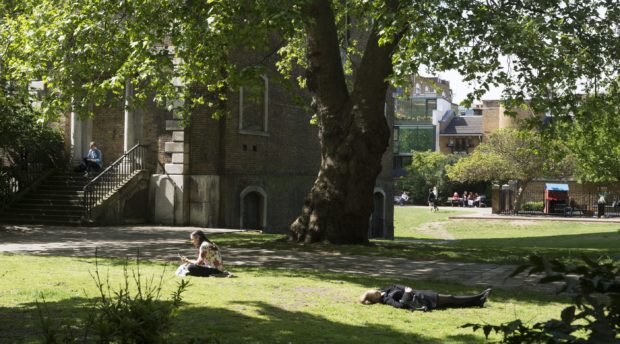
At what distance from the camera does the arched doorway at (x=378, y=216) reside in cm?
3584

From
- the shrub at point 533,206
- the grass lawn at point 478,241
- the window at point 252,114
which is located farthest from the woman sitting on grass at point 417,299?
the shrub at point 533,206

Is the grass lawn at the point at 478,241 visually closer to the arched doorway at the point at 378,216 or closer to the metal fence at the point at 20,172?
the arched doorway at the point at 378,216

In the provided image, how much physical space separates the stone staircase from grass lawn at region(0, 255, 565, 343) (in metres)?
10.9

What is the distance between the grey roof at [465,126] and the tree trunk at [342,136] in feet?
232

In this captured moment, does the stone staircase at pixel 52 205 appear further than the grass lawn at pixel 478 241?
Yes

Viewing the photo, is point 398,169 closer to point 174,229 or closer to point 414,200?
point 414,200

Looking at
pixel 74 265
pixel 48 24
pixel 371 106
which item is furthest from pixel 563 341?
pixel 48 24

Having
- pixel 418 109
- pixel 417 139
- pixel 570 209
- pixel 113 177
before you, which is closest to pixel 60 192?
pixel 113 177

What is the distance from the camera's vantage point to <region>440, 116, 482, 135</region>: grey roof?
284 feet

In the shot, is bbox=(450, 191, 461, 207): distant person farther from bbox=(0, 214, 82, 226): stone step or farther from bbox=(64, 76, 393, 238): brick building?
bbox=(0, 214, 82, 226): stone step

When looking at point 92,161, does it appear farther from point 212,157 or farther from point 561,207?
point 561,207

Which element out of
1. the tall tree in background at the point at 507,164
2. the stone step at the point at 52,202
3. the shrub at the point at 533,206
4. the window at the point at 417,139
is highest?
the window at the point at 417,139

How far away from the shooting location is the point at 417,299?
8.52 m

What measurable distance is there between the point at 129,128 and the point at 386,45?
1169 centimetres
